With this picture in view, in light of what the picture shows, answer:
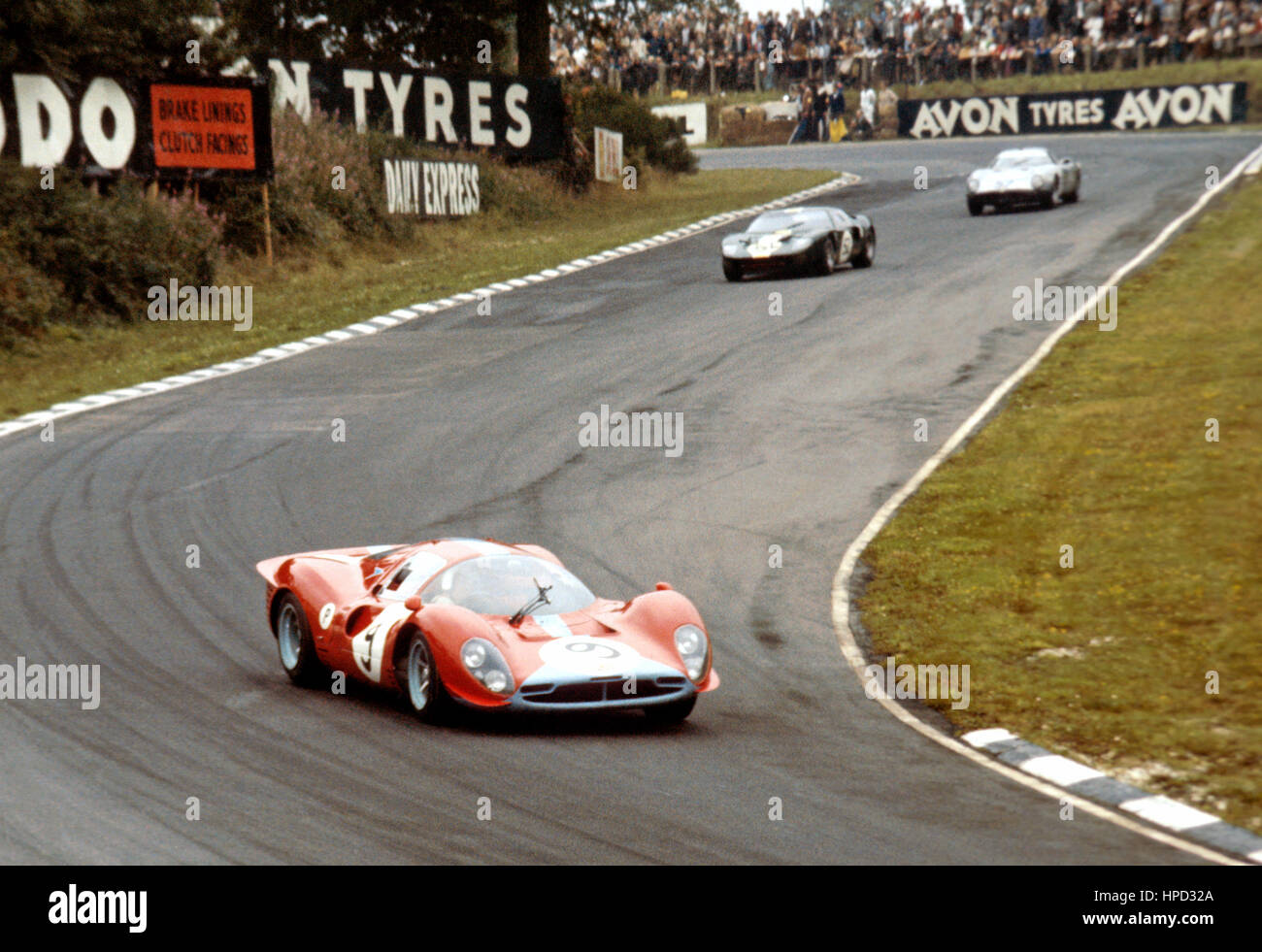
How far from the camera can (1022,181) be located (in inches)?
1388

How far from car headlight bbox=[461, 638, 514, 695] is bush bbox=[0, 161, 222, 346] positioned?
16460mm

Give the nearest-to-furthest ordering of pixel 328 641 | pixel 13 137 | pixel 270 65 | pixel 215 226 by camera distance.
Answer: pixel 328 641
pixel 13 137
pixel 215 226
pixel 270 65

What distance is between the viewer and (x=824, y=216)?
29.7 meters

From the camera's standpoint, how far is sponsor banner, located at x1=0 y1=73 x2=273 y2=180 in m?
25.9

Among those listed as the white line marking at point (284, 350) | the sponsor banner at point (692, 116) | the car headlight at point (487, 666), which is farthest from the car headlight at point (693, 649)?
the sponsor banner at point (692, 116)

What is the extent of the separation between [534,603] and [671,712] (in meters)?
1.03

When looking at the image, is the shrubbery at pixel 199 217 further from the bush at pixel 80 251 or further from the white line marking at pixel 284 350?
the white line marking at pixel 284 350

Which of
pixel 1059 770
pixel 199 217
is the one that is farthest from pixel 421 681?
pixel 199 217

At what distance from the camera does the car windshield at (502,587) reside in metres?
9.66

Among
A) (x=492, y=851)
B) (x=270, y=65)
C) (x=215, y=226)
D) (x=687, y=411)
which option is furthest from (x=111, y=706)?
(x=270, y=65)

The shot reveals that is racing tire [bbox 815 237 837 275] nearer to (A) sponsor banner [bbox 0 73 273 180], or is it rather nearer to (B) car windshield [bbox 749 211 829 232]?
(B) car windshield [bbox 749 211 829 232]

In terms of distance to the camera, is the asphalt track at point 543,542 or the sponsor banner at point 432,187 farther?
the sponsor banner at point 432,187
